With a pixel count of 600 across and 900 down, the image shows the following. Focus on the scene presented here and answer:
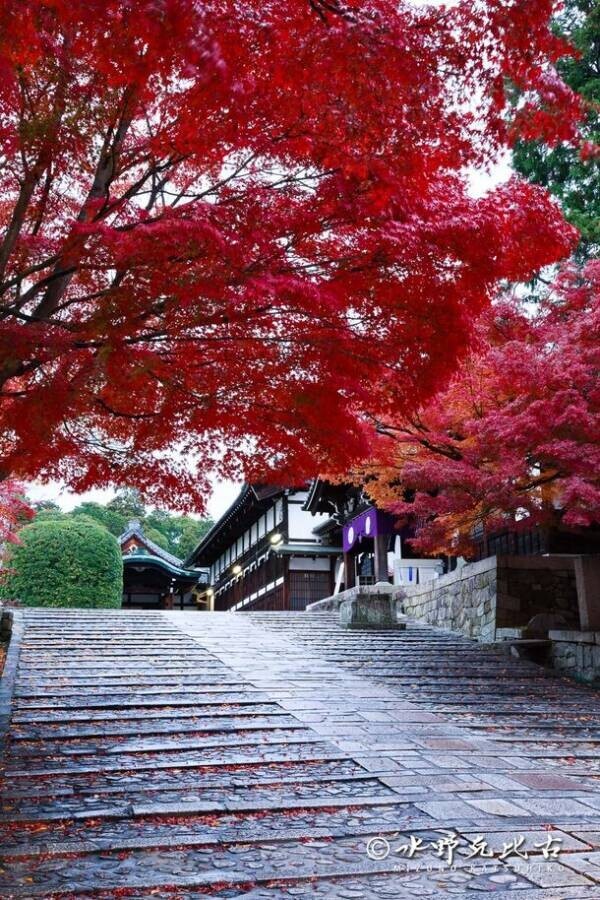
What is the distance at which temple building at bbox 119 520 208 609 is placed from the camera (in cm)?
4000

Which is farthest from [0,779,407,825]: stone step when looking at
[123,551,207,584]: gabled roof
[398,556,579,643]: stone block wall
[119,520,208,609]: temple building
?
[119,520,208,609]: temple building

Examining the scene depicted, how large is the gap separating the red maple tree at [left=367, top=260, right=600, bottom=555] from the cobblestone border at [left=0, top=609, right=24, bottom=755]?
18.6 feet

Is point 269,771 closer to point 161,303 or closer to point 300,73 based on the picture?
point 161,303

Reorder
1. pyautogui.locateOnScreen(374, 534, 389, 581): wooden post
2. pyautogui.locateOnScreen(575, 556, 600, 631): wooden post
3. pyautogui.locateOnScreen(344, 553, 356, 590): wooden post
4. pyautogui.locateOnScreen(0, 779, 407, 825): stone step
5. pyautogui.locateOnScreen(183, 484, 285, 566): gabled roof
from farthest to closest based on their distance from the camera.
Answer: pyautogui.locateOnScreen(183, 484, 285, 566): gabled roof, pyautogui.locateOnScreen(344, 553, 356, 590): wooden post, pyautogui.locateOnScreen(374, 534, 389, 581): wooden post, pyautogui.locateOnScreen(575, 556, 600, 631): wooden post, pyautogui.locateOnScreen(0, 779, 407, 825): stone step

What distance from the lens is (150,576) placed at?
41.6 meters

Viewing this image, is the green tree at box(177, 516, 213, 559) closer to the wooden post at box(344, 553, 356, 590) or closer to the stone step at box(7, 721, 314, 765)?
the wooden post at box(344, 553, 356, 590)

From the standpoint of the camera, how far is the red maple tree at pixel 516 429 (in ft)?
36.6

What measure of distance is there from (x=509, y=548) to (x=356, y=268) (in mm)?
13830

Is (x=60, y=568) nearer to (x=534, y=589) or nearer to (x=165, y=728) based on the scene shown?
(x=534, y=589)

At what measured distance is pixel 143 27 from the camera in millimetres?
4160

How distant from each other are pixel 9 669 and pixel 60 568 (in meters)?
13.2


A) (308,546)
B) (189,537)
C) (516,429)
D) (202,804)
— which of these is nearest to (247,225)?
(202,804)

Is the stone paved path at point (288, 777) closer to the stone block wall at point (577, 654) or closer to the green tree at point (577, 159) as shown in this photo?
the stone block wall at point (577, 654)

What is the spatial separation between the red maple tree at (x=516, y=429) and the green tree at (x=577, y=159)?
9.50 metres
